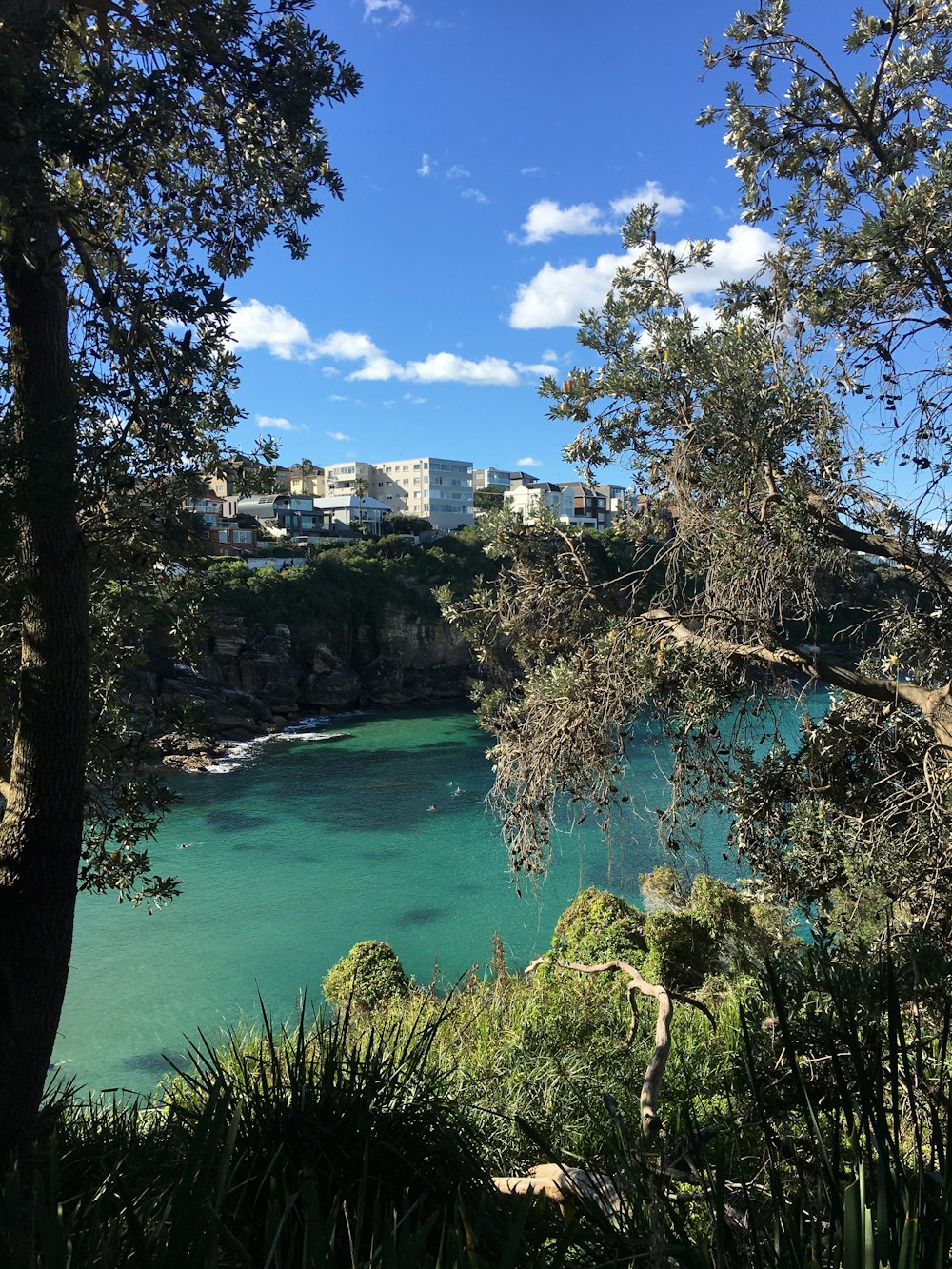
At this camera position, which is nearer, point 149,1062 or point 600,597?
point 600,597

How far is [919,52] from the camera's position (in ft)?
16.8

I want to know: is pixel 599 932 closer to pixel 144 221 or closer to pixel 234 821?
pixel 144 221

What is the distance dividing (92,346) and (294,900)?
1906cm

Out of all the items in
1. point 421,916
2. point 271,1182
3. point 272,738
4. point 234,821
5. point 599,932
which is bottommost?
point 271,1182

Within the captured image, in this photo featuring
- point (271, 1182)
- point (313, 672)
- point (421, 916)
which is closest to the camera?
point (271, 1182)

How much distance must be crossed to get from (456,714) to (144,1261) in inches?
1787

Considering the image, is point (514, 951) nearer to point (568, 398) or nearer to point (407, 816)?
point (407, 816)

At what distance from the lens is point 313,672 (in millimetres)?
47594

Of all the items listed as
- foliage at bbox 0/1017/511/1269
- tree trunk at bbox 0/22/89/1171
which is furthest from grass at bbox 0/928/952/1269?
tree trunk at bbox 0/22/89/1171

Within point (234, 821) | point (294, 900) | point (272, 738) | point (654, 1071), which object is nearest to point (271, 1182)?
point (654, 1071)

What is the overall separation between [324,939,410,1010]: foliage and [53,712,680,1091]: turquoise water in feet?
3.93

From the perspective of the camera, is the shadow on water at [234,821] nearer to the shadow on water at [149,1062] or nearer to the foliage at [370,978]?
the shadow on water at [149,1062]

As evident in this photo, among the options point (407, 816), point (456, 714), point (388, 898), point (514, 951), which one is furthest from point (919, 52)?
point (456, 714)

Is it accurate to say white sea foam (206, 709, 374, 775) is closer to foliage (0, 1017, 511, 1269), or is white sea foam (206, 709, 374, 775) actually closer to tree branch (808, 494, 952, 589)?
tree branch (808, 494, 952, 589)
